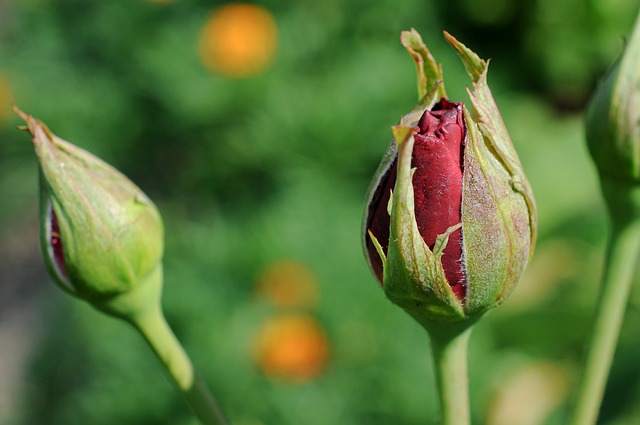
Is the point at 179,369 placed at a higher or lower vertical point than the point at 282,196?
higher

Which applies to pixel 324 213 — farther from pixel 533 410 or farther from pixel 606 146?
pixel 606 146

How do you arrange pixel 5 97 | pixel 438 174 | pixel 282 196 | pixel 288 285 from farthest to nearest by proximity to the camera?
pixel 5 97, pixel 282 196, pixel 288 285, pixel 438 174

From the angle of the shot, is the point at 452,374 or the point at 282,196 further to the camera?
the point at 282,196

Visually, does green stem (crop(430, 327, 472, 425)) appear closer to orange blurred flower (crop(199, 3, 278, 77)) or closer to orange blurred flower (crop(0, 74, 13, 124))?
orange blurred flower (crop(199, 3, 278, 77))

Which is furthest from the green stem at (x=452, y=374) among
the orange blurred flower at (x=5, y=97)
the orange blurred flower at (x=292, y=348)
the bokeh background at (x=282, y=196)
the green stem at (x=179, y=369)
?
the orange blurred flower at (x=5, y=97)

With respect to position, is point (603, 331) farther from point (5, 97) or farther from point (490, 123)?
point (5, 97)

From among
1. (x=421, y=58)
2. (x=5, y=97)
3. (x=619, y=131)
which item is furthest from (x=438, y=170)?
(x=5, y=97)
